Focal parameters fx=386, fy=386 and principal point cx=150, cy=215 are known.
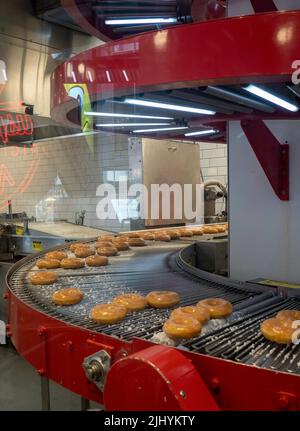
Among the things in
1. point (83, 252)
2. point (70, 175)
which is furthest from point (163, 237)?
point (70, 175)

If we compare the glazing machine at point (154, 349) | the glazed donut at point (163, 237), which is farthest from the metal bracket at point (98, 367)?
the glazed donut at point (163, 237)

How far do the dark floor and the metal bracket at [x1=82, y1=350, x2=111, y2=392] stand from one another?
2.13 metres

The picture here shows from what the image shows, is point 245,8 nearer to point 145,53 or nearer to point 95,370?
point 145,53

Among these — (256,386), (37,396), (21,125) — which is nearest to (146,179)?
(21,125)

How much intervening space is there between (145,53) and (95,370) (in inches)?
32.6

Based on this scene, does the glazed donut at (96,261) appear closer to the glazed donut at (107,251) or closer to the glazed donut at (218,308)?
the glazed donut at (107,251)

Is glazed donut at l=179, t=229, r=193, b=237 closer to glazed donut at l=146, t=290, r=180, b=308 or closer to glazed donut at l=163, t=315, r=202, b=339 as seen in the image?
glazed donut at l=146, t=290, r=180, b=308

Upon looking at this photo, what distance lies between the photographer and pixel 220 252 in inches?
103

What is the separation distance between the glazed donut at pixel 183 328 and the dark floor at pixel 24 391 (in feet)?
7.16

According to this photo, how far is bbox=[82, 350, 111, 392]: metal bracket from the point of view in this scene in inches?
39.5

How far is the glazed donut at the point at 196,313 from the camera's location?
1146 mm

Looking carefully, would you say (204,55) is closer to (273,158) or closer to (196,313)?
(196,313)

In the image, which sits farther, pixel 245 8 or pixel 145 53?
pixel 245 8

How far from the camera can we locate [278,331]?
1.02 meters
